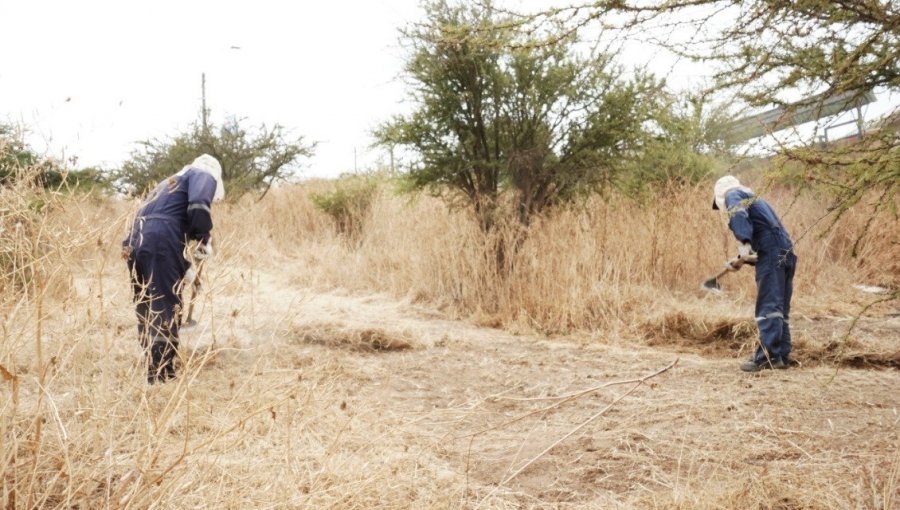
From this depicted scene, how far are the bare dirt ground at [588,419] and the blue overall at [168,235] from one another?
1.62 ft

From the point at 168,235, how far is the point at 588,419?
3.44 meters

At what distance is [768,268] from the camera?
5102 mm

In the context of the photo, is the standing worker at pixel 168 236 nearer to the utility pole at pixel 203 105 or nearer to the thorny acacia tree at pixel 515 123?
the thorny acacia tree at pixel 515 123

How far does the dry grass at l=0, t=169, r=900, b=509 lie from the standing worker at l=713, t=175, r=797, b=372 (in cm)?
27

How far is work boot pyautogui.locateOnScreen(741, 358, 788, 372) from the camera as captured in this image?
497cm

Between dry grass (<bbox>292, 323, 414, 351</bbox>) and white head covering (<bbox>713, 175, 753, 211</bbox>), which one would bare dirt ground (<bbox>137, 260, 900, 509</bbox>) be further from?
white head covering (<bbox>713, 175, 753, 211</bbox>)

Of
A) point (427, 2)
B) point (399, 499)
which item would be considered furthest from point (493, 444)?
point (427, 2)

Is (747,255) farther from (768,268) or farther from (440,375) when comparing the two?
(440,375)

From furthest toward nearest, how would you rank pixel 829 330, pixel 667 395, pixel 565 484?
1. pixel 829 330
2. pixel 667 395
3. pixel 565 484

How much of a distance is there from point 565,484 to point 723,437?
1.03 metres

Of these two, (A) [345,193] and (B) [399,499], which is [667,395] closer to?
(B) [399,499]

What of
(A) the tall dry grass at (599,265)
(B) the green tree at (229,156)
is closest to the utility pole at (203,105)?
(B) the green tree at (229,156)

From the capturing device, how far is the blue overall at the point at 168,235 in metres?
4.35

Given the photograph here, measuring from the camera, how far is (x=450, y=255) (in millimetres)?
8273
